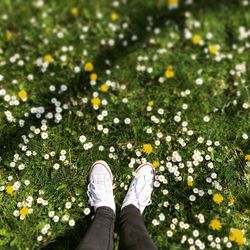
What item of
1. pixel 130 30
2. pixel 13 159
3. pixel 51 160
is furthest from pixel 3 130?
pixel 130 30

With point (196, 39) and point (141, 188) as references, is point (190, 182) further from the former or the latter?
point (196, 39)

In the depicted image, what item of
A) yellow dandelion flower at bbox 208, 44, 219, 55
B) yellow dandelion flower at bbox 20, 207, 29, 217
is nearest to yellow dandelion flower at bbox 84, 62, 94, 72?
yellow dandelion flower at bbox 208, 44, 219, 55

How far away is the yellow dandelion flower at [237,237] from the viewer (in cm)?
298

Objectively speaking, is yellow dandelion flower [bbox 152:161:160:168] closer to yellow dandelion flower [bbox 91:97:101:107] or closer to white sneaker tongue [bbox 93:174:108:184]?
white sneaker tongue [bbox 93:174:108:184]

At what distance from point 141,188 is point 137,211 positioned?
21 cm

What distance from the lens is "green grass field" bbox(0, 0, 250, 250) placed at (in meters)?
3.14

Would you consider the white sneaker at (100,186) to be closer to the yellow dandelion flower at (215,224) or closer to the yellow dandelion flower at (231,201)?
the yellow dandelion flower at (215,224)

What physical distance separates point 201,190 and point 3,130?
180cm

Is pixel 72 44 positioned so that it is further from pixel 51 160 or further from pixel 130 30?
pixel 51 160

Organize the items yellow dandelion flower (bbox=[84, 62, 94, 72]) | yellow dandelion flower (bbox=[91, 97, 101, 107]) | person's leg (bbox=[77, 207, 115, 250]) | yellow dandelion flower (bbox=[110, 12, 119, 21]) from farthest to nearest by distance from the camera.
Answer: yellow dandelion flower (bbox=[110, 12, 119, 21]), yellow dandelion flower (bbox=[84, 62, 94, 72]), yellow dandelion flower (bbox=[91, 97, 101, 107]), person's leg (bbox=[77, 207, 115, 250])

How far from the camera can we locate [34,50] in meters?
3.96

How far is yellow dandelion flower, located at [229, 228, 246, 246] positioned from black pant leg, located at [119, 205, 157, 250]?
644mm

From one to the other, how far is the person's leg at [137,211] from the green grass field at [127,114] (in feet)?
0.29

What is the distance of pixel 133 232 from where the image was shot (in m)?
2.86
